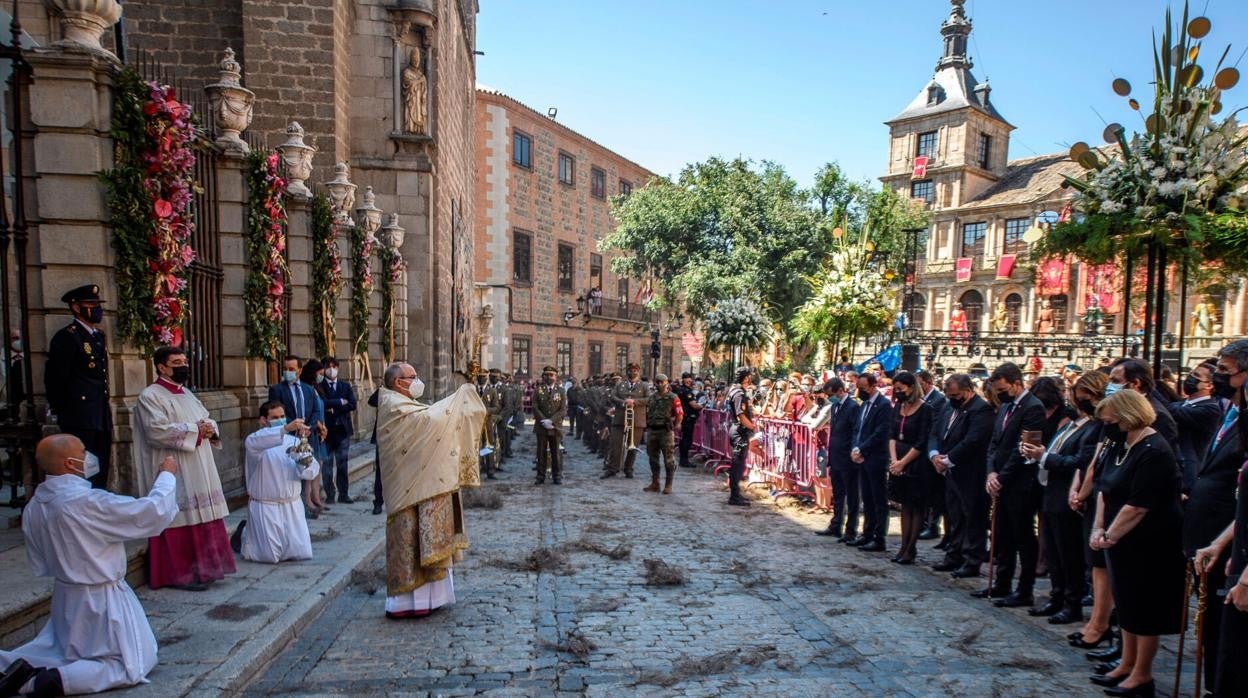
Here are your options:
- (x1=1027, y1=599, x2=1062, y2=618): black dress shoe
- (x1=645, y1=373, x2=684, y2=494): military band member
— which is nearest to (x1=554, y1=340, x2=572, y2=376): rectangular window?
(x1=645, y1=373, x2=684, y2=494): military band member

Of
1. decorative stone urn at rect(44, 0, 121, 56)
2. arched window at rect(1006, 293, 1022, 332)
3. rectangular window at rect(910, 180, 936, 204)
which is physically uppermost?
rectangular window at rect(910, 180, 936, 204)

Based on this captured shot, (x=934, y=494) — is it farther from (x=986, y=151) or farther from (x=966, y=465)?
(x=986, y=151)

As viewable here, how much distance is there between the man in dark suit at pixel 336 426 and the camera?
9.39 metres

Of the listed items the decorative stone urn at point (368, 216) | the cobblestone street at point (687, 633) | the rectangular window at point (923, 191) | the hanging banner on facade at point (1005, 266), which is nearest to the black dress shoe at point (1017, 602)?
the cobblestone street at point (687, 633)

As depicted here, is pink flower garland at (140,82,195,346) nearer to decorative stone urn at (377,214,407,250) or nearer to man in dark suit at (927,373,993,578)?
man in dark suit at (927,373,993,578)

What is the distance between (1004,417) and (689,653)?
348 centimetres

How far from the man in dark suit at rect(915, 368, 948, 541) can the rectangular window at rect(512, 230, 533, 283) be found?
26268mm

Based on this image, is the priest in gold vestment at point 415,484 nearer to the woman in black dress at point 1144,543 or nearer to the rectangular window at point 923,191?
the woman in black dress at point 1144,543

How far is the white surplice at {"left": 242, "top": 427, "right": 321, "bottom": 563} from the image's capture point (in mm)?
6633

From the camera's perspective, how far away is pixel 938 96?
52812 mm

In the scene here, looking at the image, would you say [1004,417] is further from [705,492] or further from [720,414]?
[720,414]

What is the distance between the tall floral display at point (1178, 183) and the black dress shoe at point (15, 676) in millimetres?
8693

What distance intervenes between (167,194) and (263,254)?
232 cm

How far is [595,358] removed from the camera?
3906 centimetres
